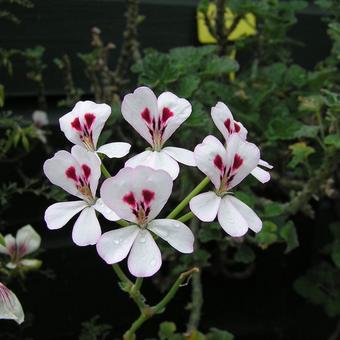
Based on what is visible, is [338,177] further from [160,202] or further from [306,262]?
[160,202]

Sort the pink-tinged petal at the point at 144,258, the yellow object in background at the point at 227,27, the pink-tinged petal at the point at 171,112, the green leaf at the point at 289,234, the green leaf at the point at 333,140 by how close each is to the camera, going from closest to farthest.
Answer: the pink-tinged petal at the point at 144,258
the pink-tinged petal at the point at 171,112
the green leaf at the point at 333,140
the green leaf at the point at 289,234
the yellow object in background at the point at 227,27

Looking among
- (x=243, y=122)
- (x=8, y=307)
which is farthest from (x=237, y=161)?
(x=243, y=122)

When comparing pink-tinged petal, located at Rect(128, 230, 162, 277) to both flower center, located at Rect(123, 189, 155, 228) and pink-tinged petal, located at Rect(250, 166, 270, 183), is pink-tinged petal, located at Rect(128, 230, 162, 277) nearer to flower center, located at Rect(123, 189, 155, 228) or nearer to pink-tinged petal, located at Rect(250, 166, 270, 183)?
flower center, located at Rect(123, 189, 155, 228)

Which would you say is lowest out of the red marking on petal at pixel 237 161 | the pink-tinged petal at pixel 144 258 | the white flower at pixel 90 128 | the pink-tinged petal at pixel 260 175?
the pink-tinged petal at pixel 144 258

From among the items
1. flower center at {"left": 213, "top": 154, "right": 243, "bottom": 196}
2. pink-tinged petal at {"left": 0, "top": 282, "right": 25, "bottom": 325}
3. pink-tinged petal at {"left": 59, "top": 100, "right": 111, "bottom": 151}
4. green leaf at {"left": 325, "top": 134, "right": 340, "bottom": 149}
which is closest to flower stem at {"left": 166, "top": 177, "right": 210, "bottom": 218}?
flower center at {"left": 213, "top": 154, "right": 243, "bottom": 196}

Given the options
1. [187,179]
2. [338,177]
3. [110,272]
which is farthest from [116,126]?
[338,177]

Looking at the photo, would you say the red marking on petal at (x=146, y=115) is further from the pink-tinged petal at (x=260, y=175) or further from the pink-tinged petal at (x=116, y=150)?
the pink-tinged petal at (x=260, y=175)

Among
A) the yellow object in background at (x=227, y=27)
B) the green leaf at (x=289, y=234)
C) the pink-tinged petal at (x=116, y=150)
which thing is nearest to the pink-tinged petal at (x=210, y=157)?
the pink-tinged petal at (x=116, y=150)
